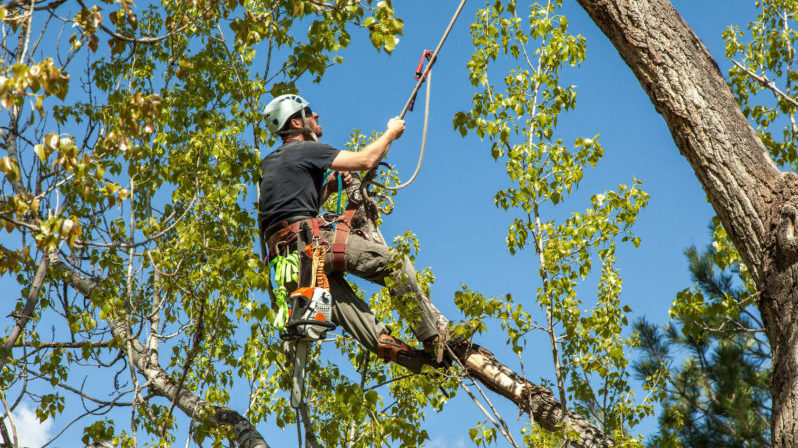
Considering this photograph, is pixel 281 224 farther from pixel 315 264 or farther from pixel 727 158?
pixel 727 158

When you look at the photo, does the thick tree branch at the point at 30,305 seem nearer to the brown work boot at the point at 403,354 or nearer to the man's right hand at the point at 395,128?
the brown work boot at the point at 403,354

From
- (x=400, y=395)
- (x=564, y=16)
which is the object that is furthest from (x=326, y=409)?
(x=564, y=16)

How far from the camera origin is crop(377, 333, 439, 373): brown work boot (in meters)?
5.71

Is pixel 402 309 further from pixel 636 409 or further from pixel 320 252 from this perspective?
pixel 636 409

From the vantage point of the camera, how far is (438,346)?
5504 mm

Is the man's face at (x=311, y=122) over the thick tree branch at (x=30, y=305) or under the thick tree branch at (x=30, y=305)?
over

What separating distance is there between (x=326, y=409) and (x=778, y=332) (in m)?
4.47

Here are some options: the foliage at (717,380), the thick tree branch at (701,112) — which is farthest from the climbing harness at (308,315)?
the foliage at (717,380)

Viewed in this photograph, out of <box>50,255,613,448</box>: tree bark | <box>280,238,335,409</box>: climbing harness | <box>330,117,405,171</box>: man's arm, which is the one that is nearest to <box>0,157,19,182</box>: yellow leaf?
<box>50,255,613,448</box>: tree bark

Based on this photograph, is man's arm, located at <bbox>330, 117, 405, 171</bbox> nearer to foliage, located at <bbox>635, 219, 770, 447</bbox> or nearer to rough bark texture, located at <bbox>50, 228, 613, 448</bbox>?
rough bark texture, located at <bbox>50, 228, 613, 448</bbox>

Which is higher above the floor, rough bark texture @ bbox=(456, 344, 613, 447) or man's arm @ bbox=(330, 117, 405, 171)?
man's arm @ bbox=(330, 117, 405, 171)

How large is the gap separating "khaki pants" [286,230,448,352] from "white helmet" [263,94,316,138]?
37.3 inches

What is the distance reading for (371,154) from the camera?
5.41 metres

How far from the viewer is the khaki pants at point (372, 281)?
5.49 meters
